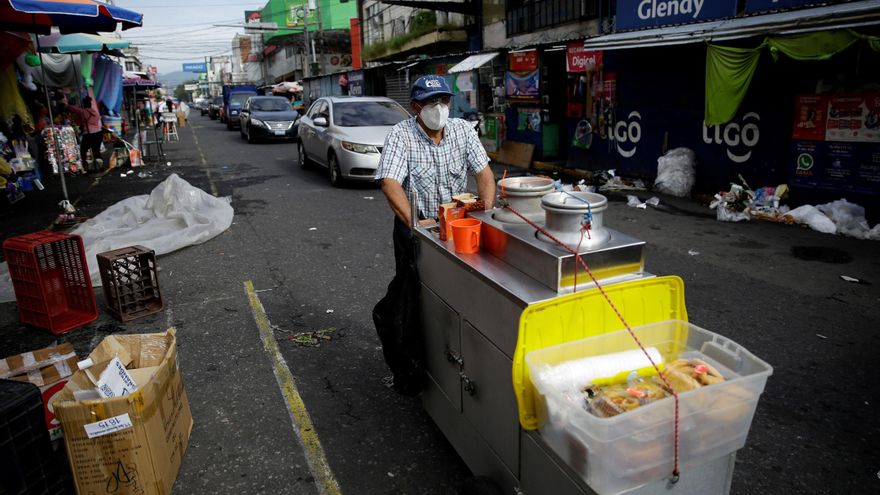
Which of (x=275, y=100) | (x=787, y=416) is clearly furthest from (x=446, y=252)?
(x=275, y=100)

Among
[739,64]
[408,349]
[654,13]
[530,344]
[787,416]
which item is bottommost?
[787,416]

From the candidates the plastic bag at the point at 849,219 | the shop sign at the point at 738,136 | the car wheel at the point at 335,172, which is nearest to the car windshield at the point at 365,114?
the car wheel at the point at 335,172

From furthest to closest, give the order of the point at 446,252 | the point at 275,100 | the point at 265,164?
the point at 275,100
the point at 265,164
the point at 446,252

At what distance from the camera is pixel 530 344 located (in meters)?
2.01

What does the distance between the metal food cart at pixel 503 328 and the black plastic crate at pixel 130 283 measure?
3395 mm

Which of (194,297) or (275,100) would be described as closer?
(194,297)

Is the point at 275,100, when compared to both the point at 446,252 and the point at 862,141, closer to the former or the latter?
the point at 862,141

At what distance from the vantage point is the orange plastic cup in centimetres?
267

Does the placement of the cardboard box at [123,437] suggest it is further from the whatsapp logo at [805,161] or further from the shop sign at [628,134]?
the shop sign at [628,134]

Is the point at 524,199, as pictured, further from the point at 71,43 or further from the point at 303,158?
the point at 71,43

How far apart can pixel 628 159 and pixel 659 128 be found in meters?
0.99

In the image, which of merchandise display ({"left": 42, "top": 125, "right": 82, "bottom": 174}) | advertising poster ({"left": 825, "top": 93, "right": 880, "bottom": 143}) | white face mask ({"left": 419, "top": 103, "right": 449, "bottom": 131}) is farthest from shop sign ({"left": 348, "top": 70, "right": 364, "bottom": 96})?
white face mask ({"left": 419, "top": 103, "right": 449, "bottom": 131})

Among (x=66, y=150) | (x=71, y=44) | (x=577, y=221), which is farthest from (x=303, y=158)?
(x=577, y=221)

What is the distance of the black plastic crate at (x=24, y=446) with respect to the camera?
223 cm
